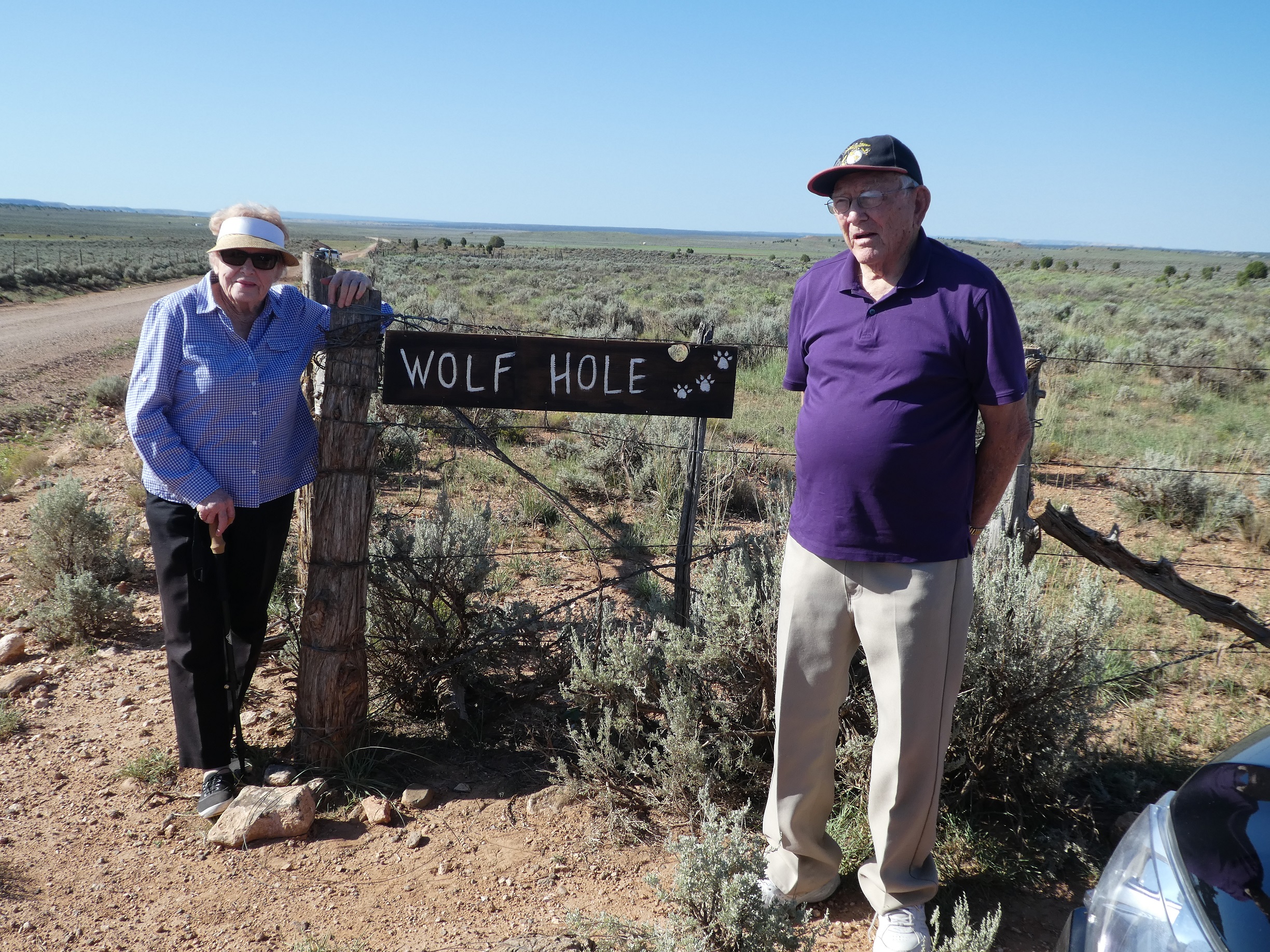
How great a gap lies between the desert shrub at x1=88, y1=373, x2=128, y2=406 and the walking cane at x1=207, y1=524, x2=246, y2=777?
29.1 ft

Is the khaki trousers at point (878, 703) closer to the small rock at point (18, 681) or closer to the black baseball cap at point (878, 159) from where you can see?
the black baseball cap at point (878, 159)

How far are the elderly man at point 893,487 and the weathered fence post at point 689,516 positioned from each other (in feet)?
2.93

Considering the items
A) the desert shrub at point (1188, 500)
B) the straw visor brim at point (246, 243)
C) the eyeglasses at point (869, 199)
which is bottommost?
the desert shrub at point (1188, 500)

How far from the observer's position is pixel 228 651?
3229mm

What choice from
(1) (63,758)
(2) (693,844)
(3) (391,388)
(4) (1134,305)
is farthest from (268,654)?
(4) (1134,305)

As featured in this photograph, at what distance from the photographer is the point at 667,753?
10.3ft

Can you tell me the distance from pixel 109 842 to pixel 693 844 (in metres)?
2.13

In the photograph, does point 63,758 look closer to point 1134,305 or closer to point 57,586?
point 57,586

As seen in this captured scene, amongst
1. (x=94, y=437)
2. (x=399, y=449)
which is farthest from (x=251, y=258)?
(x=94, y=437)

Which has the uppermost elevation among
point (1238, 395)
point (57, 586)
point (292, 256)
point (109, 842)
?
point (292, 256)

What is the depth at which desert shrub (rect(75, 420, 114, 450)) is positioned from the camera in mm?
8727

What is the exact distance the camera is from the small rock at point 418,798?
3.31 m

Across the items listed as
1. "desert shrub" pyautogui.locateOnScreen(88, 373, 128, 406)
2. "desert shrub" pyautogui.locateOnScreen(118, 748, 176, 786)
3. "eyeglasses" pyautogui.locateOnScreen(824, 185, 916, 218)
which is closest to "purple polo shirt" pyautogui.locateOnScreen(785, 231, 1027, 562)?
"eyeglasses" pyautogui.locateOnScreen(824, 185, 916, 218)

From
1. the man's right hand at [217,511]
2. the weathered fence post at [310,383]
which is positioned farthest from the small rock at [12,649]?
the man's right hand at [217,511]
